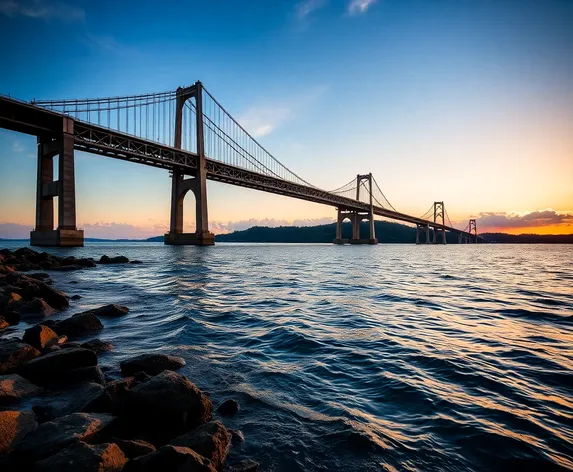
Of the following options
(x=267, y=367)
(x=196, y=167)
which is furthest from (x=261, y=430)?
(x=196, y=167)

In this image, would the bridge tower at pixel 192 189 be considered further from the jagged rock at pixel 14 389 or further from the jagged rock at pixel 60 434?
the jagged rock at pixel 60 434

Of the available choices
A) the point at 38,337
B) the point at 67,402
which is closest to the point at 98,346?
the point at 38,337

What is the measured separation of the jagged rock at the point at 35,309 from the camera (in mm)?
6539

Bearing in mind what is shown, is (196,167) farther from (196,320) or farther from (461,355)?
(461,355)

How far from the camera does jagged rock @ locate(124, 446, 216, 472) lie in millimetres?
1834

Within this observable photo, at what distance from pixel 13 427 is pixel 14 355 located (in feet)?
5.42

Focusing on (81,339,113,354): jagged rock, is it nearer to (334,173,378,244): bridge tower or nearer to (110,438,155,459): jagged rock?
(110,438,155,459): jagged rock

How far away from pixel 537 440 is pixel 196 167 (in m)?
46.7

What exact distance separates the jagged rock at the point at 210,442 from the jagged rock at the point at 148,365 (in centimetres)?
149

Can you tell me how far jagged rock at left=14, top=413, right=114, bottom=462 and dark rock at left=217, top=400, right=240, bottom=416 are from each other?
3.00ft

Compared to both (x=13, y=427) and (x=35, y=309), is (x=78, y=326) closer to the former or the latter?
(x=35, y=309)

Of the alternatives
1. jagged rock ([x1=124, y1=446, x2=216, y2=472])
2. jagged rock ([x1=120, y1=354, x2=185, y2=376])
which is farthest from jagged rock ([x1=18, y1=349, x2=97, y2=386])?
jagged rock ([x1=124, y1=446, x2=216, y2=472])

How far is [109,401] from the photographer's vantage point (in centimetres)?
265

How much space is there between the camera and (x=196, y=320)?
644 cm
